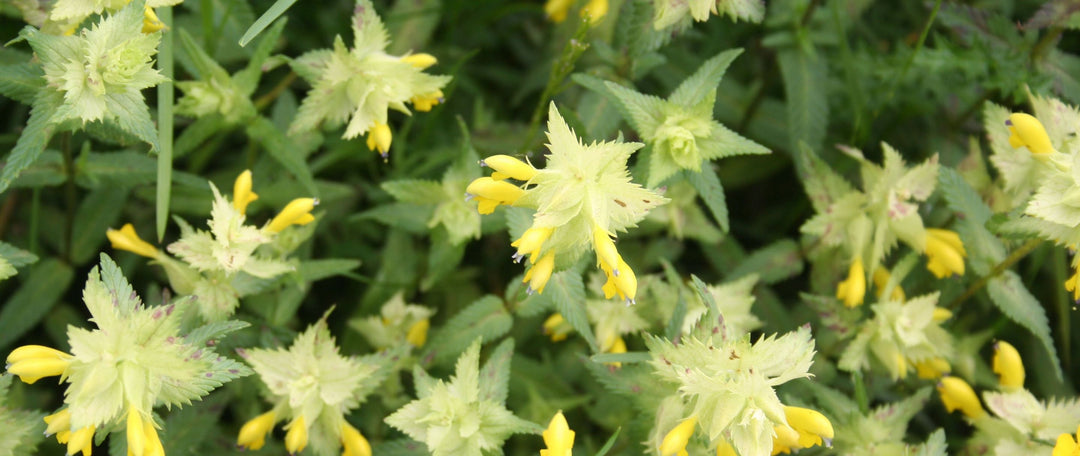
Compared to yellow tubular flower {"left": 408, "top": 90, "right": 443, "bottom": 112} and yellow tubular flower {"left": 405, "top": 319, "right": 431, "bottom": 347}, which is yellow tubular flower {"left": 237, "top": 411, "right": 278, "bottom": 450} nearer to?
yellow tubular flower {"left": 405, "top": 319, "right": 431, "bottom": 347}

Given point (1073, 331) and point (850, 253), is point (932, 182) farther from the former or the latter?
point (1073, 331)

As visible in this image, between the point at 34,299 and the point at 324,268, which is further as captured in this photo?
the point at 34,299

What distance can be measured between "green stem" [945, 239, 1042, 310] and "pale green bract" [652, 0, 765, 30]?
71cm

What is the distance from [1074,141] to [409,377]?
1.50 meters

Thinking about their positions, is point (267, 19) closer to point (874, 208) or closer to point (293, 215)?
point (293, 215)

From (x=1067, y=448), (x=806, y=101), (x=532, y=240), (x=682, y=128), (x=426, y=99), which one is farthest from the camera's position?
(x=806, y=101)

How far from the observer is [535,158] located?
6.61ft

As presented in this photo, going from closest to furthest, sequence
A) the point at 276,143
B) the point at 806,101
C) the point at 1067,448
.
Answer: the point at 1067,448 < the point at 276,143 < the point at 806,101

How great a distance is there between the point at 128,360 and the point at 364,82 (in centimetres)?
67

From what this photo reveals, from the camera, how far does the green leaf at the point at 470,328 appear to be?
1.80 meters

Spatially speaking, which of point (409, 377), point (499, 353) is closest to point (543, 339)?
point (409, 377)

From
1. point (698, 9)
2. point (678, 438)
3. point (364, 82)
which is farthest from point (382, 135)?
point (678, 438)

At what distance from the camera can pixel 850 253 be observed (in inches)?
76.3

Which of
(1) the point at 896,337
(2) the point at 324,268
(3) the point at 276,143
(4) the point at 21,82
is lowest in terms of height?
(1) the point at 896,337
